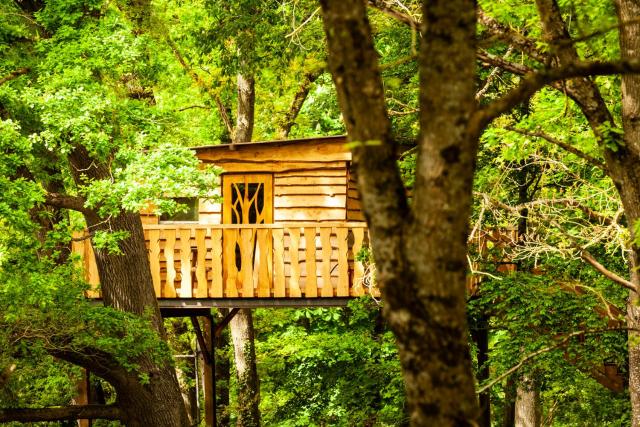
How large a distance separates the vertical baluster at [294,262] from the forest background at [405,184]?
1.19 m

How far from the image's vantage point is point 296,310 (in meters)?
21.1

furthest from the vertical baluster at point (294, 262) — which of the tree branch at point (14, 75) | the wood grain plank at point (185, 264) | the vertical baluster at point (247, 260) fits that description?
the tree branch at point (14, 75)

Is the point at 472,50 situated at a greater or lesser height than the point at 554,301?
greater

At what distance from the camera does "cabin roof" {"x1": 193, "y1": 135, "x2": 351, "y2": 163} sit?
16.8 meters

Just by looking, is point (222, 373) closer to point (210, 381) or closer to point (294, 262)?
point (210, 381)

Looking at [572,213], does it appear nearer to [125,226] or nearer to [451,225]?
[125,226]

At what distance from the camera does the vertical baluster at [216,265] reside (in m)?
15.1

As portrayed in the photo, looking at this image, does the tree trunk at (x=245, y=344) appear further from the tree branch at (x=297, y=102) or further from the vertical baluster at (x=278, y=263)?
the vertical baluster at (x=278, y=263)

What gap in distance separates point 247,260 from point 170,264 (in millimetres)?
1311

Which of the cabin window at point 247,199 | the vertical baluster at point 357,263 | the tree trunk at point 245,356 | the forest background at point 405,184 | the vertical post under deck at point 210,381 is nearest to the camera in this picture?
the forest background at point 405,184

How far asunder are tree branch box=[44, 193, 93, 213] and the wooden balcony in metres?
2.16

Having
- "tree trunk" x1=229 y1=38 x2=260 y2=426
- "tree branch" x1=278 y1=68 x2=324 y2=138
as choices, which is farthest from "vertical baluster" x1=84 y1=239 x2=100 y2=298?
"tree branch" x1=278 y1=68 x2=324 y2=138

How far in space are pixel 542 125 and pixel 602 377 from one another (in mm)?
5813

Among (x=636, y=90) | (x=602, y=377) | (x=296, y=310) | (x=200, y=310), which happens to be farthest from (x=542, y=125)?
(x=296, y=310)
